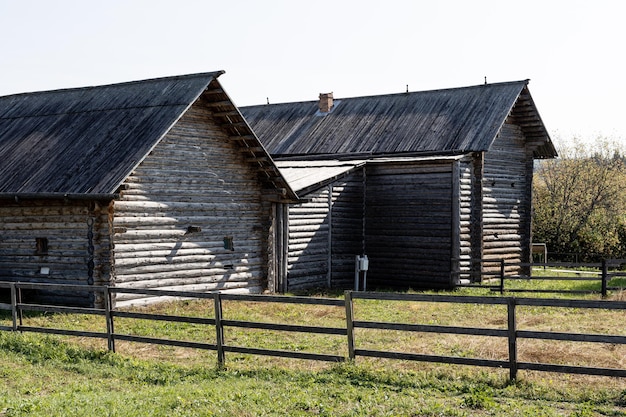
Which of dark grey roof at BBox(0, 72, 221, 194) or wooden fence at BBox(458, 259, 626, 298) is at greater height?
dark grey roof at BBox(0, 72, 221, 194)

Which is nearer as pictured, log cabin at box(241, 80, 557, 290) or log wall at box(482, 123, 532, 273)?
log cabin at box(241, 80, 557, 290)

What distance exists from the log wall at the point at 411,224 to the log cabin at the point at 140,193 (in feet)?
16.2

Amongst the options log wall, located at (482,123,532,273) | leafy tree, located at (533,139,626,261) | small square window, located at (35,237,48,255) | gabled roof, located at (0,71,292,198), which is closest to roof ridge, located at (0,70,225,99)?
gabled roof, located at (0,71,292,198)

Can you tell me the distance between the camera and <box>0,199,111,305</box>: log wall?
19.4 m

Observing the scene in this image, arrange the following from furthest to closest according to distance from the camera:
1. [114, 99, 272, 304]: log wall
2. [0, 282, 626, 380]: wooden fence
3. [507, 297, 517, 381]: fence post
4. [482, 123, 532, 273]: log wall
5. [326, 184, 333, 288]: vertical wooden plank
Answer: [482, 123, 532, 273]: log wall < [326, 184, 333, 288]: vertical wooden plank < [114, 99, 272, 304]: log wall < [507, 297, 517, 381]: fence post < [0, 282, 626, 380]: wooden fence

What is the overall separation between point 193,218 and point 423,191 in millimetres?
8998

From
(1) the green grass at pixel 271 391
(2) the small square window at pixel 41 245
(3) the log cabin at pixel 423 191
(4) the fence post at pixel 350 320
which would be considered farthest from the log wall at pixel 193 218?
(4) the fence post at pixel 350 320

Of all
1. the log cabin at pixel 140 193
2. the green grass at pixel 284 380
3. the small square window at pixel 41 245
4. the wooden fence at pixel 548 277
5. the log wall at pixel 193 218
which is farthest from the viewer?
the wooden fence at pixel 548 277

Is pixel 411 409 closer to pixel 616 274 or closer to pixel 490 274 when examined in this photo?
pixel 616 274

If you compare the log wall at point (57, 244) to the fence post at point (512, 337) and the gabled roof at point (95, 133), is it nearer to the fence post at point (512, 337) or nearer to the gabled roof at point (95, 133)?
the gabled roof at point (95, 133)

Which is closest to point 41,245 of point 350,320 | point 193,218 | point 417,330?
point 193,218

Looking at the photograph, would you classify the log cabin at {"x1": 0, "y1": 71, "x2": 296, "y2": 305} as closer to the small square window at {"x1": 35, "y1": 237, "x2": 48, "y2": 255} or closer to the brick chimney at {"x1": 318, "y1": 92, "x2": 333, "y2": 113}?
the small square window at {"x1": 35, "y1": 237, "x2": 48, "y2": 255}

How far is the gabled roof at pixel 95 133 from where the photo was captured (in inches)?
772

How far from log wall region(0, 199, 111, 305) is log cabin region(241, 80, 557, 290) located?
696 cm
